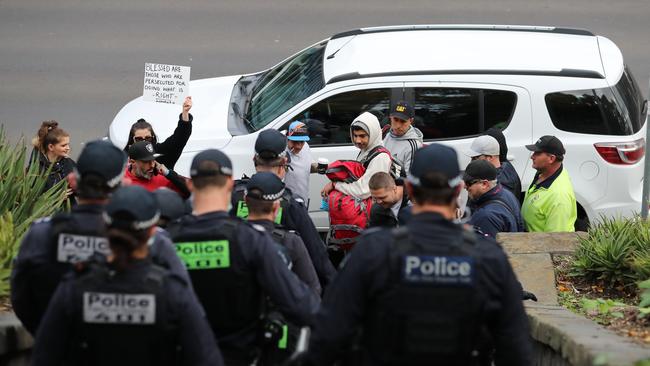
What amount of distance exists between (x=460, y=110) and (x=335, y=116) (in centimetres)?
128

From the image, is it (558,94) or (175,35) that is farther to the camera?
(175,35)

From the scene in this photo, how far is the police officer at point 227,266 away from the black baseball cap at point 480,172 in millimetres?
3575

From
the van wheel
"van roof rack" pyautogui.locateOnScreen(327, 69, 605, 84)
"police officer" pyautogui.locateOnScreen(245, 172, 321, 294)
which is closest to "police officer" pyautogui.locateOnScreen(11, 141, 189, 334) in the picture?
"police officer" pyautogui.locateOnScreen(245, 172, 321, 294)

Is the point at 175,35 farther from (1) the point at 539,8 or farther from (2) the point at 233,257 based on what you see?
(2) the point at 233,257

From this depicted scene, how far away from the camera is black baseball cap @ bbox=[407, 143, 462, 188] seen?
15.9ft

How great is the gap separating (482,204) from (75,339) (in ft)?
16.2

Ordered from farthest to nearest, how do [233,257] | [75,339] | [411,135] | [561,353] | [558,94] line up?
1. [558,94]
2. [411,135]
3. [561,353]
4. [233,257]
5. [75,339]

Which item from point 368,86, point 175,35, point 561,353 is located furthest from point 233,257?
point 175,35

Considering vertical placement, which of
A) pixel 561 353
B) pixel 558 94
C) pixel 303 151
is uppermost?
pixel 558 94

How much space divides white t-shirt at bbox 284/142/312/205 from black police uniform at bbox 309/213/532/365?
5315mm

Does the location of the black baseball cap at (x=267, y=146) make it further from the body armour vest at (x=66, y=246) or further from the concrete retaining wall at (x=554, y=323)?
the body armour vest at (x=66, y=246)

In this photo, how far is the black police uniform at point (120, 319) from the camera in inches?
182

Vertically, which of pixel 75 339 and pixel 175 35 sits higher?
pixel 175 35

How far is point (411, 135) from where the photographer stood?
10.6 meters
